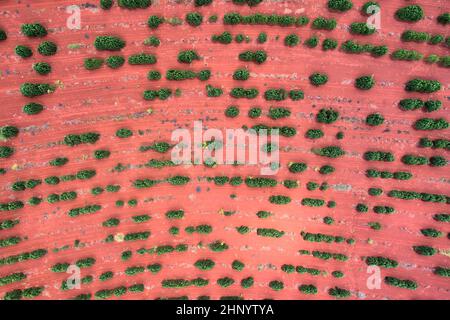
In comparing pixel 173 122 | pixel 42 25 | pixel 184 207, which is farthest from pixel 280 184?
pixel 42 25

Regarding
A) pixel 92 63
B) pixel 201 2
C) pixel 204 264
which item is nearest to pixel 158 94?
pixel 92 63

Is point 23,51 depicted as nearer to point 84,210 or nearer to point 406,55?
point 84,210

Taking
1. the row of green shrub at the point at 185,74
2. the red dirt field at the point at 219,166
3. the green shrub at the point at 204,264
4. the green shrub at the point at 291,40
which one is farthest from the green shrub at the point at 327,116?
the green shrub at the point at 204,264

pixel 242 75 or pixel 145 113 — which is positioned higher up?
pixel 242 75

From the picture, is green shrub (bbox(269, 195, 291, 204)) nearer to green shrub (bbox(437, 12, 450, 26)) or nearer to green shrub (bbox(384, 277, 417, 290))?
green shrub (bbox(384, 277, 417, 290))
